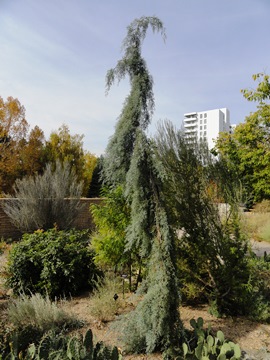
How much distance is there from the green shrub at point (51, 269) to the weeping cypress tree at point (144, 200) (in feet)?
5.95

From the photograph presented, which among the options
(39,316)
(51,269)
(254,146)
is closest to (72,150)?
(254,146)

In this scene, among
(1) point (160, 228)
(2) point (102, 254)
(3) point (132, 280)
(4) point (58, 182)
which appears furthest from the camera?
(4) point (58, 182)

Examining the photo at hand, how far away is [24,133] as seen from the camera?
19.3 meters

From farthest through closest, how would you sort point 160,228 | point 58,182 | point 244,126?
point 244,126
point 58,182
point 160,228

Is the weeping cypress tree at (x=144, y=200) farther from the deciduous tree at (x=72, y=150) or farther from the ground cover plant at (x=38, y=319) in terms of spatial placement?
the deciduous tree at (x=72, y=150)

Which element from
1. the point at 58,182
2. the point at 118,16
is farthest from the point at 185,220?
the point at 58,182

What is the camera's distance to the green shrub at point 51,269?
201 inches

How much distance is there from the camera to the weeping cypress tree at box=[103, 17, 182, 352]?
3195 millimetres

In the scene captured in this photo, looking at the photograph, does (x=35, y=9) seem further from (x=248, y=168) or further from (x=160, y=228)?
(x=248, y=168)

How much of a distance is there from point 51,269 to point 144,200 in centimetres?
250

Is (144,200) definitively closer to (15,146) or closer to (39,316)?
(39,316)

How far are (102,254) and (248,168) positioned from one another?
13.4 meters

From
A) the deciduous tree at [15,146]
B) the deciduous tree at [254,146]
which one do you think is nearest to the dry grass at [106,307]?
the deciduous tree at [254,146]

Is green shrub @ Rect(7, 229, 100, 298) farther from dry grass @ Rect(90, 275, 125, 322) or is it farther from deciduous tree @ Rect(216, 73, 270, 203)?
deciduous tree @ Rect(216, 73, 270, 203)
